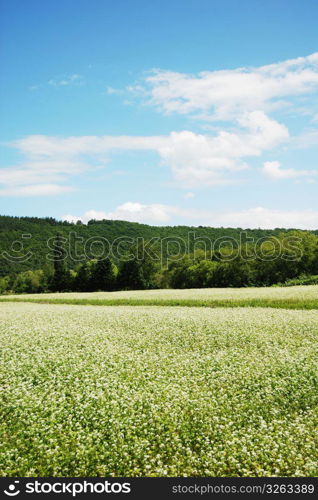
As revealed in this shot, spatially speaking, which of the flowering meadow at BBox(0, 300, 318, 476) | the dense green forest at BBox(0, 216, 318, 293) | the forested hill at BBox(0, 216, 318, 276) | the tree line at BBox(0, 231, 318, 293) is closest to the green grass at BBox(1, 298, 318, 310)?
the flowering meadow at BBox(0, 300, 318, 476)

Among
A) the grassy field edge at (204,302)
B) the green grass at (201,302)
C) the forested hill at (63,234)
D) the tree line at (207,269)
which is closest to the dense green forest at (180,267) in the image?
the tree line at (207,269)

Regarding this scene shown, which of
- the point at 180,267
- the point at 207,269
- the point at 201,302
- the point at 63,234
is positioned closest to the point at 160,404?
the point at 201,302

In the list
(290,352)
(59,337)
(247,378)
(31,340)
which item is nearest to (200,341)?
(290,352)

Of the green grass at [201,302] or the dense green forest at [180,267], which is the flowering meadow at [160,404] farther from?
the dense green forest at [180,267]

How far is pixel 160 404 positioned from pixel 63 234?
16986cm

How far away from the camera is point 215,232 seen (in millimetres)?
189375

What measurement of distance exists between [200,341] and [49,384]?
365 inches

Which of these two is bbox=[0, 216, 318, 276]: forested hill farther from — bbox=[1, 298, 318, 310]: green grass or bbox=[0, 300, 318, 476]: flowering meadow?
bbox=[0, 300, 318, 476]: flowering meadow

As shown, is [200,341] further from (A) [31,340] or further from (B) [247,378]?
(A) [31,340]

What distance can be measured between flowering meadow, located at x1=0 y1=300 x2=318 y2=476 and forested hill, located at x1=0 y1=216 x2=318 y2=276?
440ft

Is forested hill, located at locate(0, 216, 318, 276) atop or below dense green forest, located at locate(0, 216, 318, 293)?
atop

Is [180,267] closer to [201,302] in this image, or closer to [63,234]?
[201,302]

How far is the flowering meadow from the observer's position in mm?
8797

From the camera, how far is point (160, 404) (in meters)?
11.6
